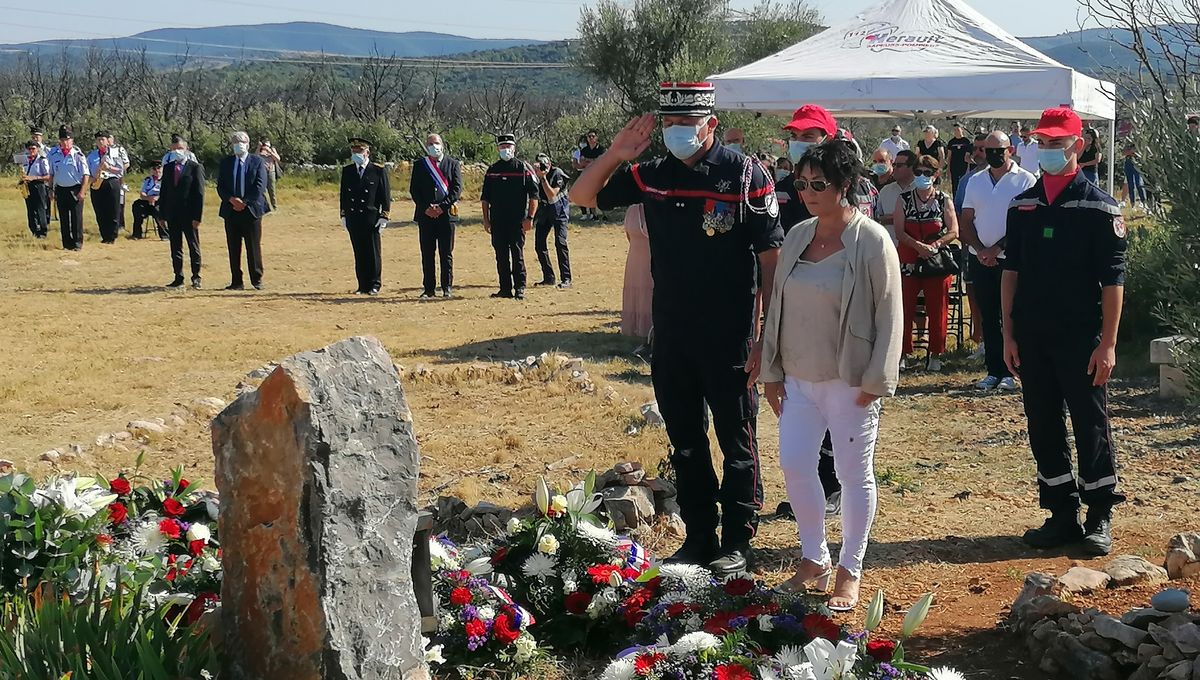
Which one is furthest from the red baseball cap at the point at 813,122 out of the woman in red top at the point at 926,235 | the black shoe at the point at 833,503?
the woman in red top at the point at 926,235

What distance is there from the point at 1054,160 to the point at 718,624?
2968mm

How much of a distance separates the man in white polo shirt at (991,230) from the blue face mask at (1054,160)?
13.1 ft

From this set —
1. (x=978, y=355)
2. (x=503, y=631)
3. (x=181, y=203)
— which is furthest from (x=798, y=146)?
(x=181, y=203)

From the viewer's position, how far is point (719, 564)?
17.9 ft

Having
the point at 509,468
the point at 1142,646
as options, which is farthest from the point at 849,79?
the point at 1142,646

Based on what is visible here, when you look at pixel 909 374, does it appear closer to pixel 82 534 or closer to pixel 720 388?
pixel 720 388

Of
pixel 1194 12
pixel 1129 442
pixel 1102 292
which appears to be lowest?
pixel 1129 442

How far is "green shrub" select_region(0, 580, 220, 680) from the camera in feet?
11.4

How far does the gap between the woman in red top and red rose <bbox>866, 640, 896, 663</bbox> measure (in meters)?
7.08

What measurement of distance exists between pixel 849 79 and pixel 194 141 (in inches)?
1130

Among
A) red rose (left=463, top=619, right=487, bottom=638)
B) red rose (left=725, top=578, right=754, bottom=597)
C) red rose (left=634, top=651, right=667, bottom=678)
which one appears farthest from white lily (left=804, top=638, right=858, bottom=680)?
red rose (left=463, top=619, right=487, bottom=638)

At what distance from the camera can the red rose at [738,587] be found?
439 cm

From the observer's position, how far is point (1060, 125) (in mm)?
5840

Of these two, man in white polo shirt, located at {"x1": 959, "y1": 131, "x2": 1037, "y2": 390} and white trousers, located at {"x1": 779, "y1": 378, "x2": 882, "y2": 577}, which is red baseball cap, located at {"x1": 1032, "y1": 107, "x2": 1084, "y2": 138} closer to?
white trousers, located at {"x1": 779, "y1": 378, "x2": 882, "y2": 577}
